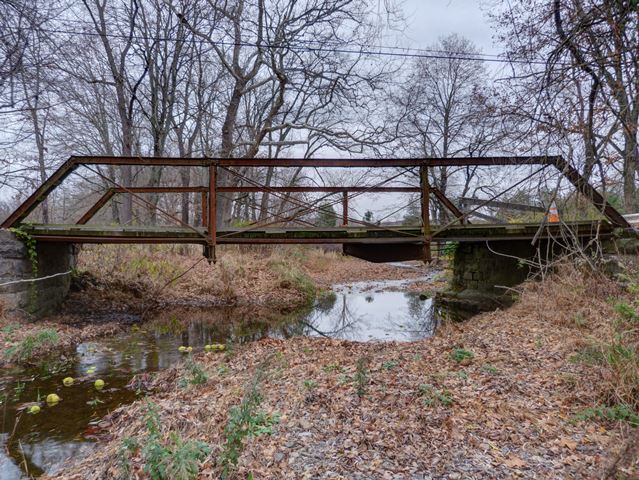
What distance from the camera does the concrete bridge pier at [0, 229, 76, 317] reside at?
7188 millimetres

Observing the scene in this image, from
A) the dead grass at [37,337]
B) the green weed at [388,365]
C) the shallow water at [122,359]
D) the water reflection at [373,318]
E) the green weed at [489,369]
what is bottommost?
the water reflection at [373,318]

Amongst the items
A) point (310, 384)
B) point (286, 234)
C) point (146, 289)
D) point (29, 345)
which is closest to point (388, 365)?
point (310, 384)

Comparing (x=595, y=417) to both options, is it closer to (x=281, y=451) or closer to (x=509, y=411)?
(x=509, y=411)

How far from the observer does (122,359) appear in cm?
632

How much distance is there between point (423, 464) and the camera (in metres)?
2.70

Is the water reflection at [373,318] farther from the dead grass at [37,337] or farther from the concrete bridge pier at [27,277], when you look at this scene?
the concrete bridge pier at [27,277]

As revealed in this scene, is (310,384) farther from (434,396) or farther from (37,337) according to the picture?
(37,337)

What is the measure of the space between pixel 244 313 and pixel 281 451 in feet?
25.8

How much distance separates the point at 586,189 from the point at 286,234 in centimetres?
503

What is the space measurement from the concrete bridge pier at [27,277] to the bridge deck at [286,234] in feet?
1.30

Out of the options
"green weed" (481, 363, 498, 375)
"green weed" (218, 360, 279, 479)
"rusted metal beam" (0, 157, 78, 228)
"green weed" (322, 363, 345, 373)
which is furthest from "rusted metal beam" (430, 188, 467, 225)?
"rusted metal beam" (0, 157, 78, 228)

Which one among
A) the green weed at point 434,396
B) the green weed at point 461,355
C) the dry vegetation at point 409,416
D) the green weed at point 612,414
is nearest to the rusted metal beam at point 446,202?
the dry vegetation at point 409,416

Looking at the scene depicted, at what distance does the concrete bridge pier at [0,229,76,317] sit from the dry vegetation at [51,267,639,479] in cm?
408

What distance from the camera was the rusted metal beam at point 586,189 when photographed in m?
5.22
